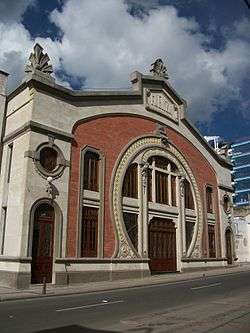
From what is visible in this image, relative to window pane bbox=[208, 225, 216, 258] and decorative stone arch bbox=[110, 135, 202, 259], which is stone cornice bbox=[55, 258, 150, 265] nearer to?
decorative stone arch bbox=[110, 135, 202, 259]

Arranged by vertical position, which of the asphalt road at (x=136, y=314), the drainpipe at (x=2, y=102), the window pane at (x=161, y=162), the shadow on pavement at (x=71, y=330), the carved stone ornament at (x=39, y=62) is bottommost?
the shadow on pavement at (x=71, y=330)

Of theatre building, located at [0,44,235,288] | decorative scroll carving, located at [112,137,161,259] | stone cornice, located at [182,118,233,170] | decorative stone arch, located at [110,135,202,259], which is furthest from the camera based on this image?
stone cornice, located at [182,118,233,170]

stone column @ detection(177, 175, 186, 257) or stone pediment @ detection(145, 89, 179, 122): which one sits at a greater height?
stone pediment @ detection(145, 89, 179, 122)

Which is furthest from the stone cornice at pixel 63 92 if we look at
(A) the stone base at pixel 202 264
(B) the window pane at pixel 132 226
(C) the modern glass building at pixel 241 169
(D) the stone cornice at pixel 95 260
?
(C) the modern glass building at pixel 241 169

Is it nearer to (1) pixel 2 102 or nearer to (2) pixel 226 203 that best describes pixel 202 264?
(2) pixel 226 203

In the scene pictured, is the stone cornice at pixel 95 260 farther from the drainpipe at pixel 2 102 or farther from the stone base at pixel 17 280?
the drainpipe at pixel 2 102

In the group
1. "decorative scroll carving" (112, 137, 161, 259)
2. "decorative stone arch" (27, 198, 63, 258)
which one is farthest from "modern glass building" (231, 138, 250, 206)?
"decorative stone arch" (27, 198, 63, 258)

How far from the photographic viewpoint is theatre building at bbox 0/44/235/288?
848 inches

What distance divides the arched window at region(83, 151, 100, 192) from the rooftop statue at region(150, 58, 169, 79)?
34.0 feet

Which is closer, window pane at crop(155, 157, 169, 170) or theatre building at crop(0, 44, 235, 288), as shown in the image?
theatre building at crop(0, 44, 235, 288)

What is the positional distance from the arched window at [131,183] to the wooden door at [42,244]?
243 inches

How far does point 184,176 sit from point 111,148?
8.17m

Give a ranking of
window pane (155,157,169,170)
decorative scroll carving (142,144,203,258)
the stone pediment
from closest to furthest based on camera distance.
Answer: window pane (155,157,169,170) → the stone pediment → decorative scroll carving (142,144,203,258)

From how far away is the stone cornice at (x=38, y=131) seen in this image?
22.0 meters
